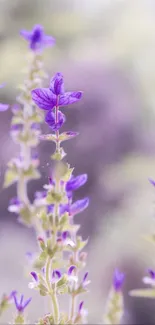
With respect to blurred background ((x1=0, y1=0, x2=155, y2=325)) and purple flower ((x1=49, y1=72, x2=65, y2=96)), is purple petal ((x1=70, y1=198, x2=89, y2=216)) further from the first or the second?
blurred background ((x1=0, y1=0, x2=155, y2=325))

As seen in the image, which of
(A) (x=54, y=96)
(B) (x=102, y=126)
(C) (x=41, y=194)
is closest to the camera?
(A) (x=54, y=96)

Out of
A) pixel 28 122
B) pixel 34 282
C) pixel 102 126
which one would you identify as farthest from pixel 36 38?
pixel 102 126

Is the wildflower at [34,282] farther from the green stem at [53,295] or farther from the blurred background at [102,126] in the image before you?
the blurred background at [102,126]

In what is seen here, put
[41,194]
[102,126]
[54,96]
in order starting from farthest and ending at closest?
[102,126], [41,194], [54,96]

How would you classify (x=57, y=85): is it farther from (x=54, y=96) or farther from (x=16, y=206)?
(x=16, y=206)

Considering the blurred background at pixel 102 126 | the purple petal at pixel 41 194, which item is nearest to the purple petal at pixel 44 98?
the purple petal at pixel 41 194

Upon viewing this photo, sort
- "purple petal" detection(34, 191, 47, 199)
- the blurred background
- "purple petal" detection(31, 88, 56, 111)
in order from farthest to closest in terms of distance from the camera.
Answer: the blurred background
"purple petal" detection(34, 191, 47, 199)
"purple petal" detection(31, 88, 56, 111)

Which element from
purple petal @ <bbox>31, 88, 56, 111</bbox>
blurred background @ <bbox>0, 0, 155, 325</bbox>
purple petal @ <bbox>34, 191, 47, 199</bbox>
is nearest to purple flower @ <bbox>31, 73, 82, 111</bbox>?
purple petal @ <bbox>31, 88, 56, 111</bbox>

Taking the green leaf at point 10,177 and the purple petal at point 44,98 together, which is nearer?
the purple petal at point 44,98
